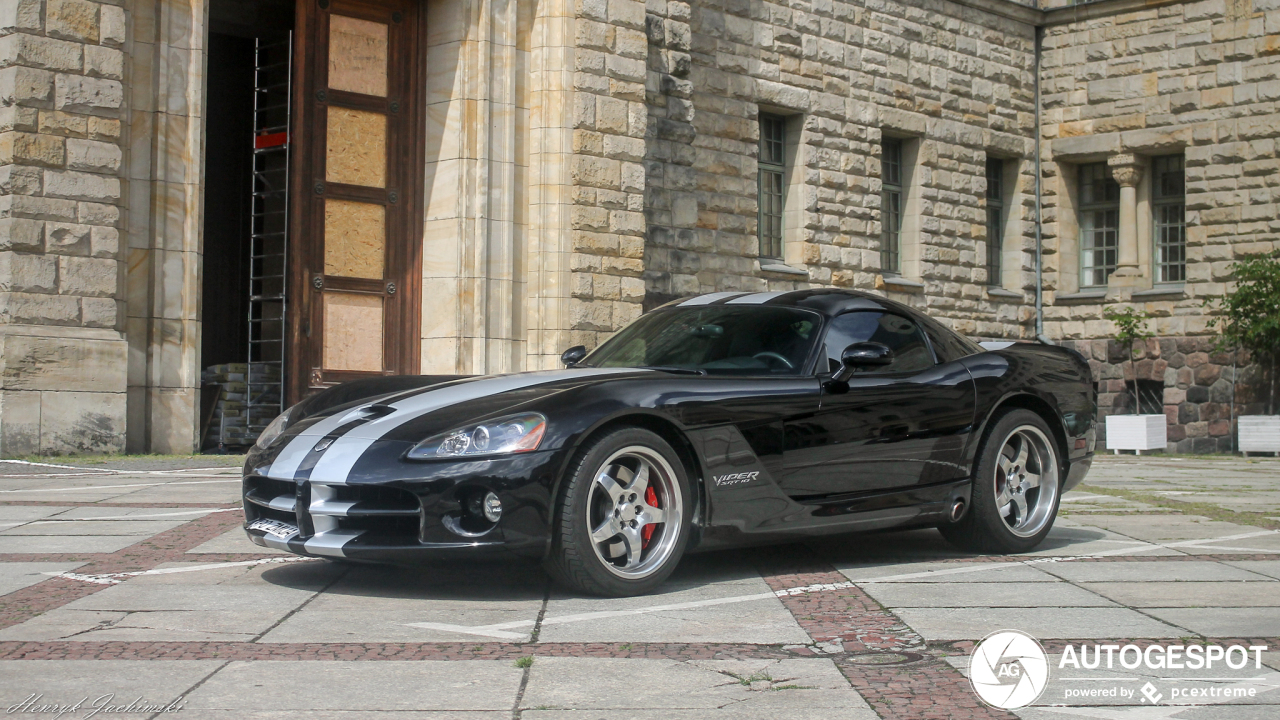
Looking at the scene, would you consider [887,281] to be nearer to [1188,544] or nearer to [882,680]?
[1188,544]

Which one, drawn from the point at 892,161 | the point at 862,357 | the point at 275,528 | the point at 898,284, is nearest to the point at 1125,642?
the point at 862,357

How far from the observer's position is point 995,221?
24.1 meters

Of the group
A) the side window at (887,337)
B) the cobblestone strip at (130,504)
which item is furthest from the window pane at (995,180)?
the cobblestone strip at (130,504)

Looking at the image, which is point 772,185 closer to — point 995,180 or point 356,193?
point 995,180

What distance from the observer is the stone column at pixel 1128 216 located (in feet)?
75.9

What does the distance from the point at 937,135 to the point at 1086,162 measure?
12.0 feet

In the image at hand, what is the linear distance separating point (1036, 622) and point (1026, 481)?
241 cm

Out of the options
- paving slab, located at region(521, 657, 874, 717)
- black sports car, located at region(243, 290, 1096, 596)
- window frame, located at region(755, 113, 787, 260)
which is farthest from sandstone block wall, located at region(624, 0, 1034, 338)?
paving slab, located at region(521, 657, 874, 717)

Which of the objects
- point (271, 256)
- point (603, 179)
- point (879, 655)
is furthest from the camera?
point (271, 256)

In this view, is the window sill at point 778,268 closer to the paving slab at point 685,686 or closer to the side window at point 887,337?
the side window at point 887,337

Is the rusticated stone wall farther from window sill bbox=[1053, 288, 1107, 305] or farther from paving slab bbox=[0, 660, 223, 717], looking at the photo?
paving slab bbox=[0, 660, 223, 717]

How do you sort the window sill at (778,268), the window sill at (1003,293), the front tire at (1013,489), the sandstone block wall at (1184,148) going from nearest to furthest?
the front tire at (1013,489) < the window sill at (778,268) < the sandstone block wall at (1184,148) < the window sill at (1003,293)

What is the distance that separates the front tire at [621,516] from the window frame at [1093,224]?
20.2m

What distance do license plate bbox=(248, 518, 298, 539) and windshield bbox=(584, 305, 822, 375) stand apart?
5.61ft
